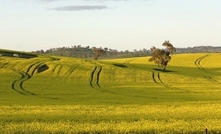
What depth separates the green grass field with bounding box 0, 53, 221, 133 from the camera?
93.5 feet

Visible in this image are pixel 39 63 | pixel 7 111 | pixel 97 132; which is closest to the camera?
pixel 97 132

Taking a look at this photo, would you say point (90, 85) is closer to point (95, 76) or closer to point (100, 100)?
point (95, 76)

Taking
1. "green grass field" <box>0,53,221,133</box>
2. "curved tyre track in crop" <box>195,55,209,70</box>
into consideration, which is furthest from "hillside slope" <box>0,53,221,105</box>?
"curved tyre track in crop" <box>195,55,209,70</box>

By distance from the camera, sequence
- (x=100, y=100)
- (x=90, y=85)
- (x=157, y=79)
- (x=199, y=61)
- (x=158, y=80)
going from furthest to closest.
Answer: (x=199, y=61)
(x=157, y=79)
(x=158, y=80)
(x=90, y=85)
(x=100, y=100)

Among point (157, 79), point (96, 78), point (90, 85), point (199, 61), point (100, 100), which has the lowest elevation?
point (100, 100)

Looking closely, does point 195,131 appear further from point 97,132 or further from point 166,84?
point 166,84

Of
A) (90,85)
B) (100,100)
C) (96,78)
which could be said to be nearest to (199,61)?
(96,78)

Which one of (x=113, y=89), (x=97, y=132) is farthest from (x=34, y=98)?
(x=97, y=132)

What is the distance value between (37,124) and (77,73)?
53687mm

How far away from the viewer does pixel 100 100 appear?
5128 centimetres

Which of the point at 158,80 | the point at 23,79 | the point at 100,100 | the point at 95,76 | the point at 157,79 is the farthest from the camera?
the point at 157,79

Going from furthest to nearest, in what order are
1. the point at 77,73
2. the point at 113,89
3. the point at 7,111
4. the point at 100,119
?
the point at 77,73
the point at 113,89
the point at 7,111
the point at 100,119

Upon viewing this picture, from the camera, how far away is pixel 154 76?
86.1 meters

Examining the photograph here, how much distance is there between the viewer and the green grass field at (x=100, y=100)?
28500 mm
